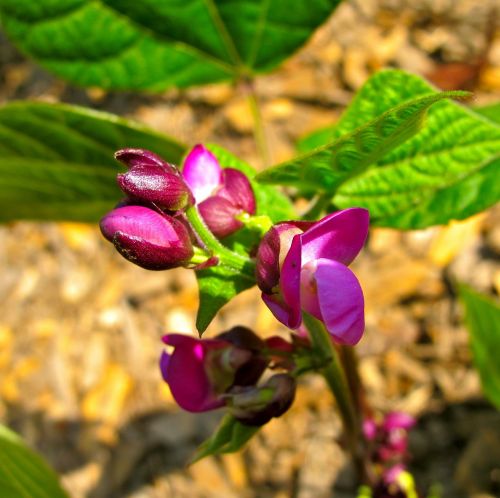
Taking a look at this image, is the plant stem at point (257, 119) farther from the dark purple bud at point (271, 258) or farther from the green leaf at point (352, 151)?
the dark purple bud at point (271, 258)

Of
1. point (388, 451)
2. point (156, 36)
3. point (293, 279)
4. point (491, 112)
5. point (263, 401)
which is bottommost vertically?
point (388, 451)

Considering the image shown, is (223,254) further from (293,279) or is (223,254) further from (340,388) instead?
(340,388)

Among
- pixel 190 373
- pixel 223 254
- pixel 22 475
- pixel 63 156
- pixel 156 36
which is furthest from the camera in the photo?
pixel 156 36

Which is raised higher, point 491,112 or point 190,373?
point 491,112

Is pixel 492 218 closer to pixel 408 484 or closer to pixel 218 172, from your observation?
pixel 408 484

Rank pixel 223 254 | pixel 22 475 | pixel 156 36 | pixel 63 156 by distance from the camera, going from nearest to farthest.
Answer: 1. pixel 223 254
2. pixel 22 475
3. pixel 63 156
4. pixel 156 36

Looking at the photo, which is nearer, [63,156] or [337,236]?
[337,236]

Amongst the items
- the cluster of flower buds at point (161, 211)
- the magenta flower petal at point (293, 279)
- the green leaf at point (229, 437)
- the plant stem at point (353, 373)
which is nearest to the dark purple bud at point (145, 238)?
the cluster of flower buds at point (161, 211)

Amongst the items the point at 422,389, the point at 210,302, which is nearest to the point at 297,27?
the point at 210,302

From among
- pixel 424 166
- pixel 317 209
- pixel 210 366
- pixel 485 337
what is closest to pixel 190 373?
pixel 210 366
